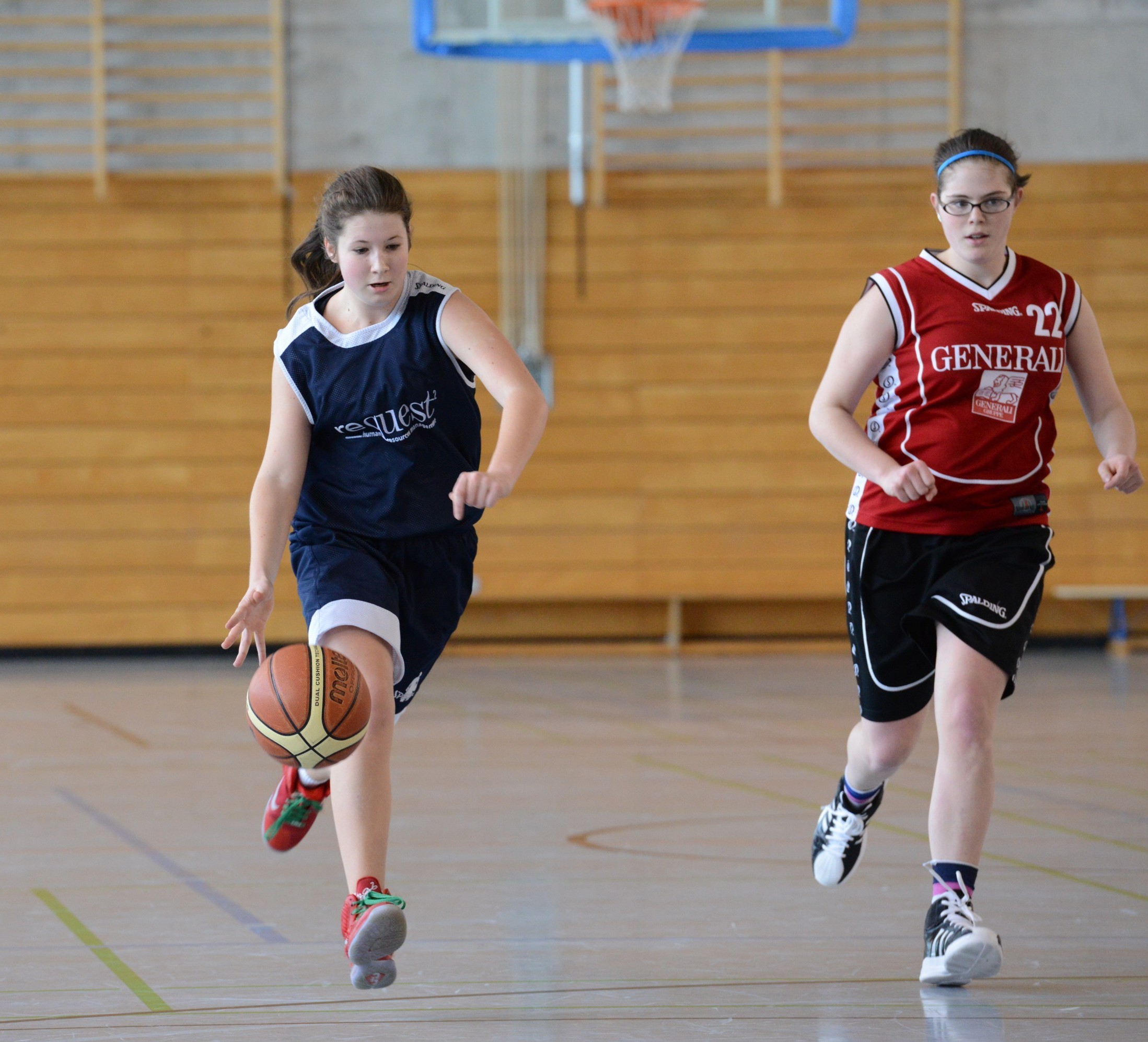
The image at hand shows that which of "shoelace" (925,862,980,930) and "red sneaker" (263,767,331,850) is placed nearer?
"shoelace" (925,862,980,930)

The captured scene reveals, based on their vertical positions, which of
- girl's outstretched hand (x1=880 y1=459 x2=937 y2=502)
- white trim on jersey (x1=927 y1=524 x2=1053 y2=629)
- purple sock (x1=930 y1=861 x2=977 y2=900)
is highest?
girl's outstretched hand (x1=880 y1=459 x2=937 y2=502)

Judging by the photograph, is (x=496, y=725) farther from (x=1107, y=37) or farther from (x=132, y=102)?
(x=1107, y=37)

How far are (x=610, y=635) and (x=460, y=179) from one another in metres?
3.40

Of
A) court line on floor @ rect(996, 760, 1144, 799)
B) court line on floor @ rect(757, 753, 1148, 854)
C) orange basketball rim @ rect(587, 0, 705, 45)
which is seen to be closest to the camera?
court line on floor @ rect(757, 753, 1148, 854)

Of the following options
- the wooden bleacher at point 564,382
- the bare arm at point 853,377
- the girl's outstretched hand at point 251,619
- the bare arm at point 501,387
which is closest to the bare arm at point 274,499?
the girl's outstretched hand at point 251,619

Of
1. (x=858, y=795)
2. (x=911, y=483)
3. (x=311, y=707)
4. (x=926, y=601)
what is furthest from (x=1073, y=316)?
(x=311, y=707)

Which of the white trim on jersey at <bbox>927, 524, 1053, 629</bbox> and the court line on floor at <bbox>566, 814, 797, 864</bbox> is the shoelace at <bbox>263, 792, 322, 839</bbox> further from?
the white trim on jersey at <bbox>927, 524, 1053, 629</bbox>

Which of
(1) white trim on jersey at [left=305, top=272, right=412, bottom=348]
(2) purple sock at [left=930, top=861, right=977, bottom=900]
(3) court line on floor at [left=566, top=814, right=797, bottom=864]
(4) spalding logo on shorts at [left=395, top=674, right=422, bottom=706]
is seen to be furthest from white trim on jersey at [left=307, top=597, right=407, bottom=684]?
(3) court line on floor at [left=566, top=814, right=797, bottom=864]

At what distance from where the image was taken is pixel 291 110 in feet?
36.1

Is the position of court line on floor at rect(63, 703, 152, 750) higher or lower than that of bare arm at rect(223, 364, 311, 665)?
lower

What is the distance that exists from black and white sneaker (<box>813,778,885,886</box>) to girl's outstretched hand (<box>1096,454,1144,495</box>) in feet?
2.90

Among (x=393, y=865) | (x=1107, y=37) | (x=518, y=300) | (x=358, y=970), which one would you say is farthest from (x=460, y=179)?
(x=358, y=970)

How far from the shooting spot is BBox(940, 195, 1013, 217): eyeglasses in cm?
314

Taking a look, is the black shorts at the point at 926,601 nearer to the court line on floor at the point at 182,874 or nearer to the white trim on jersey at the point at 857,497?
the white trim on jersey at the point at 857,497
